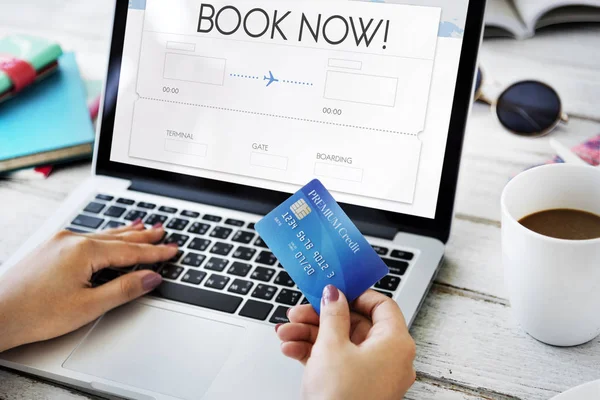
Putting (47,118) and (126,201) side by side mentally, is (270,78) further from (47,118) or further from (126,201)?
(47,118)

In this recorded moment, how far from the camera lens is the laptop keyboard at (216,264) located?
2.07 ft

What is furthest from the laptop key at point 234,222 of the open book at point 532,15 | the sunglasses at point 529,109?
the open book at point 532,15

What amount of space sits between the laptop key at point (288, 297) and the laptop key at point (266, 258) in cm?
4

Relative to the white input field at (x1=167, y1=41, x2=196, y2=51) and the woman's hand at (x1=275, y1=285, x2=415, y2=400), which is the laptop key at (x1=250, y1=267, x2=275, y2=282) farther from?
the white input field at (x1=167, y1=41, x2=196, y2=51)

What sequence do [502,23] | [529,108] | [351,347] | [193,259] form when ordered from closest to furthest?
[351,347] < [193,259] < [529,108] < [502,23]

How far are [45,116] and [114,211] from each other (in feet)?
0.74

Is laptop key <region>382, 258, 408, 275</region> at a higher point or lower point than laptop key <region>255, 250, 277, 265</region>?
higher

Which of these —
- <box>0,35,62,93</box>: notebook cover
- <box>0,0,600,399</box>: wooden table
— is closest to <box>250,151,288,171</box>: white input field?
<box>0,0,600,399</box>: wooden table

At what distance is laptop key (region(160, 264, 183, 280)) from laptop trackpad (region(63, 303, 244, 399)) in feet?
0.14

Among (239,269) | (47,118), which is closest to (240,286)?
(239,269)

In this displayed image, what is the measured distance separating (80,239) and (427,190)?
35cm

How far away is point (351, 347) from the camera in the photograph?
0.47 metres

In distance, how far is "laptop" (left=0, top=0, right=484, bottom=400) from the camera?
60 centimetres

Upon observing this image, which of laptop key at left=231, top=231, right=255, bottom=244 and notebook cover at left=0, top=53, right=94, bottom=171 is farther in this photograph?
notebook cover at left=0, top=53, right=94, bottom=171
